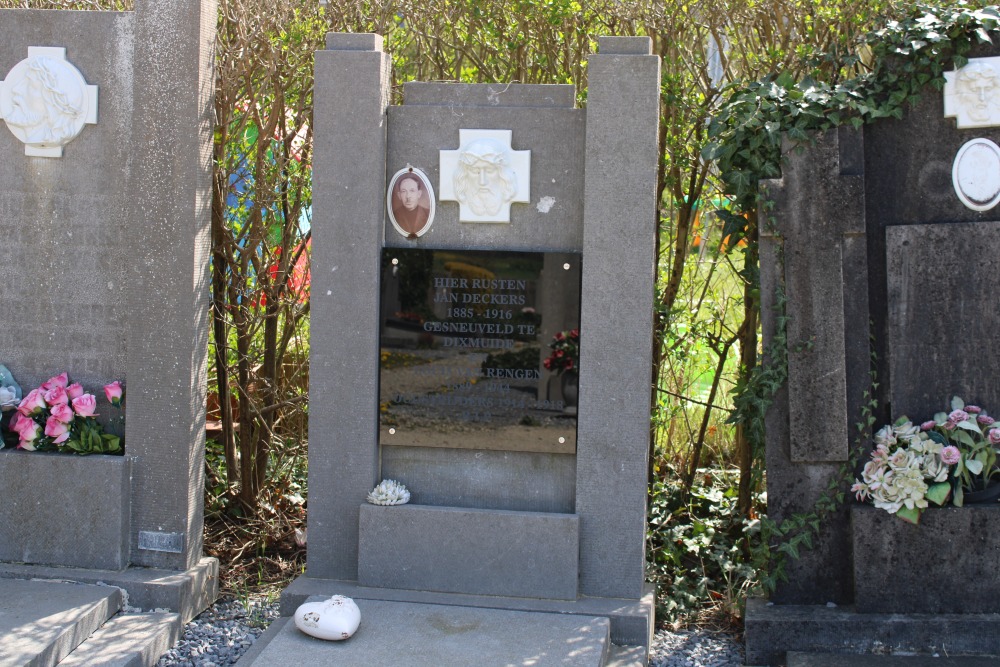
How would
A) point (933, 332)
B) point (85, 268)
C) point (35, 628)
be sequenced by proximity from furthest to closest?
point (85, 268), point (933, 332), point (35, 628)

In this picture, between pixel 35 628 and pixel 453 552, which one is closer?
pixel 35 628

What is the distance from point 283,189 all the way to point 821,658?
3.58 meters

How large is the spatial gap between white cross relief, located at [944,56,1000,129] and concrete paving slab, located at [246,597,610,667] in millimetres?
2524

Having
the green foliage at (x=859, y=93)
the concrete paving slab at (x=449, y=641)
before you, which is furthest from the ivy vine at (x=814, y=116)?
the concrete paving slab at (x=449, y=641)

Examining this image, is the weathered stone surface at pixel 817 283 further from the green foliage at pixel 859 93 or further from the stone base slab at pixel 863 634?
the stone base slab at pixel 863 634

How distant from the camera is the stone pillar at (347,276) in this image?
425 centimetres

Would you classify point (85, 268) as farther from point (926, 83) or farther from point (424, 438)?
point (926, 83)

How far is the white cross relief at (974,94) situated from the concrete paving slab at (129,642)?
3.89 meters

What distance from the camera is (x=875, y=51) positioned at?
423cm

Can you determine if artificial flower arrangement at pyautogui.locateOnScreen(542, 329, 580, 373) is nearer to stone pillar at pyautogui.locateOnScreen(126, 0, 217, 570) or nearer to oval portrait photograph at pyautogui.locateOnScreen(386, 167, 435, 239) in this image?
oval portrait photograph at pyautogui.locateOnScreen(386, 167, 435, 239)

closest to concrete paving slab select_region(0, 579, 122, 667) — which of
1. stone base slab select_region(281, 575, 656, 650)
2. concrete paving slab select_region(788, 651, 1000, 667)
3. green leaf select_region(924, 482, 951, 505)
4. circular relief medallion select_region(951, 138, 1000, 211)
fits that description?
stone base slab select_region(281, 575, 656, 650)

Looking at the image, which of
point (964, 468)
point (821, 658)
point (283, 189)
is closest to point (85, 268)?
point (283, 189)

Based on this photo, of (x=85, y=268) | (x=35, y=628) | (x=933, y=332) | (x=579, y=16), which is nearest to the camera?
(x=35, y=628)

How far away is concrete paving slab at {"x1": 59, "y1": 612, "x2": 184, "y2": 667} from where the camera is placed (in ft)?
12.6
